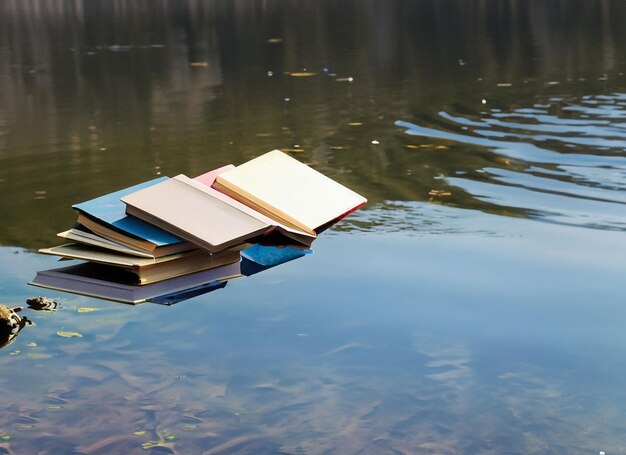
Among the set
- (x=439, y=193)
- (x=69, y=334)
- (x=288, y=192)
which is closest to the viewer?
(x=69, y=334)

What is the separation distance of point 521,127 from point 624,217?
3.03 meters

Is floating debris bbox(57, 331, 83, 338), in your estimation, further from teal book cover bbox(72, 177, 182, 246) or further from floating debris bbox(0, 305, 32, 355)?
teal book cover bbox(72, 177, 182, 246)

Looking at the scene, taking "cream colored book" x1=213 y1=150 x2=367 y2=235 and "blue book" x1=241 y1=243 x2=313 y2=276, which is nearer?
"blue book" x1=241 y1=243 x2=313 y2=276

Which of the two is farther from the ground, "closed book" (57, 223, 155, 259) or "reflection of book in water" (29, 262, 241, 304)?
"closed book" (57, 223, 155, 259)

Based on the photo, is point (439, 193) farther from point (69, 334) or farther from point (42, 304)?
point (69, 334)

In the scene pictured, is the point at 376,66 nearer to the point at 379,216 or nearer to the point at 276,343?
the point at 379,216

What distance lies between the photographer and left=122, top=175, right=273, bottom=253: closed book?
15.6ft

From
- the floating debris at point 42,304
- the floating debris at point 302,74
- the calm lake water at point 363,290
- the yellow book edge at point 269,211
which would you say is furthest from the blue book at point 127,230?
the floating debris at point 302,74

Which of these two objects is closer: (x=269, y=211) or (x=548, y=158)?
(x=269, y=211)

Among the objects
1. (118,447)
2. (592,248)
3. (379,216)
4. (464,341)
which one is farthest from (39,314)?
(592,248)

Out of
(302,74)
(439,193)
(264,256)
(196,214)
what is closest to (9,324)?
(196,214)

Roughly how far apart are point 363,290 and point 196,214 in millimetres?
870

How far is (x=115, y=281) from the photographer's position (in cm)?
472

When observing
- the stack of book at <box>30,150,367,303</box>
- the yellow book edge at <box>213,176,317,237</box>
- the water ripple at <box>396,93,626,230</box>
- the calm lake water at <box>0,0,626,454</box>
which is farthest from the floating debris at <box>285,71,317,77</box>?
the yellow book edge at <box>213,176,317,237</box>
